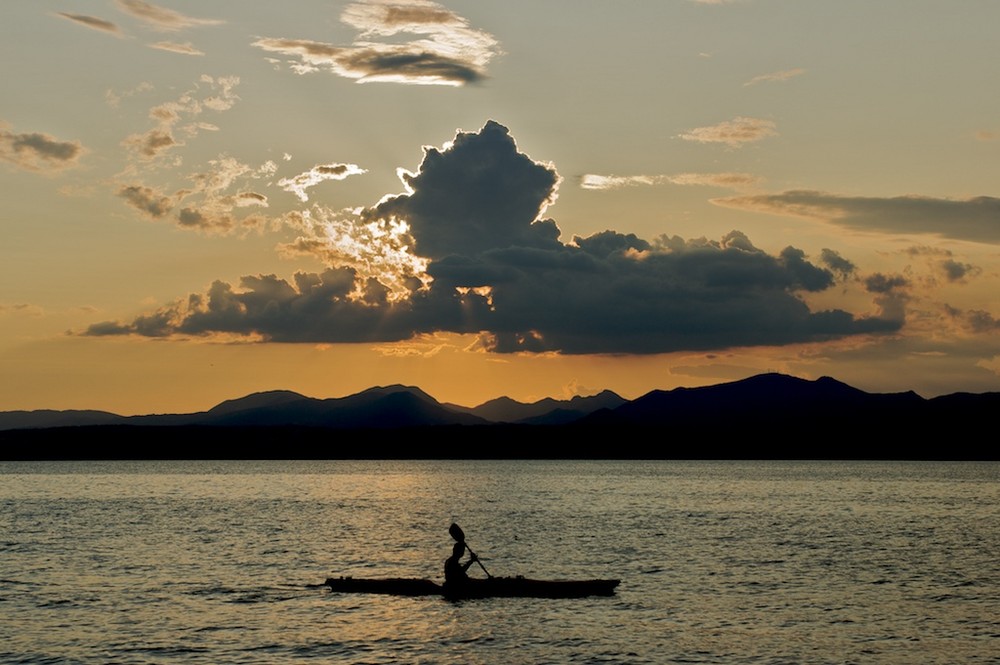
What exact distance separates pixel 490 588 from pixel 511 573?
39.6ft

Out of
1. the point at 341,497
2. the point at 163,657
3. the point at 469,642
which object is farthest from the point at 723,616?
the point at 341,497

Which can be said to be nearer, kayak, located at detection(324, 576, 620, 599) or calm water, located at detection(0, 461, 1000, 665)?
calm water, located at detection(0, 461, 1000, 665)

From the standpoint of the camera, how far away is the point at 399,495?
150 meters

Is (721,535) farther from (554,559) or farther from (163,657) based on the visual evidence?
(163,657)

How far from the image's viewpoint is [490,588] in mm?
49188

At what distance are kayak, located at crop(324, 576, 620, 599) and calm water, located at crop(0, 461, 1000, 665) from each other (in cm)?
52

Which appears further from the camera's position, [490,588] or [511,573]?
[511,573]

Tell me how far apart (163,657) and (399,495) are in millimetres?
111623

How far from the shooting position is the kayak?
49125 millimetres

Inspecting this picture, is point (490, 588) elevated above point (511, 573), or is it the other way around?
point (490, 588)

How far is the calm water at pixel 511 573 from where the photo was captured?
40312 mm

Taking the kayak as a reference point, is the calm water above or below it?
below

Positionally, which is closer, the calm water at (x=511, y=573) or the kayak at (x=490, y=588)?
the calm water at (x=511, y=573)

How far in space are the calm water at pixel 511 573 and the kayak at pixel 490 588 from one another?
1.71 feet
